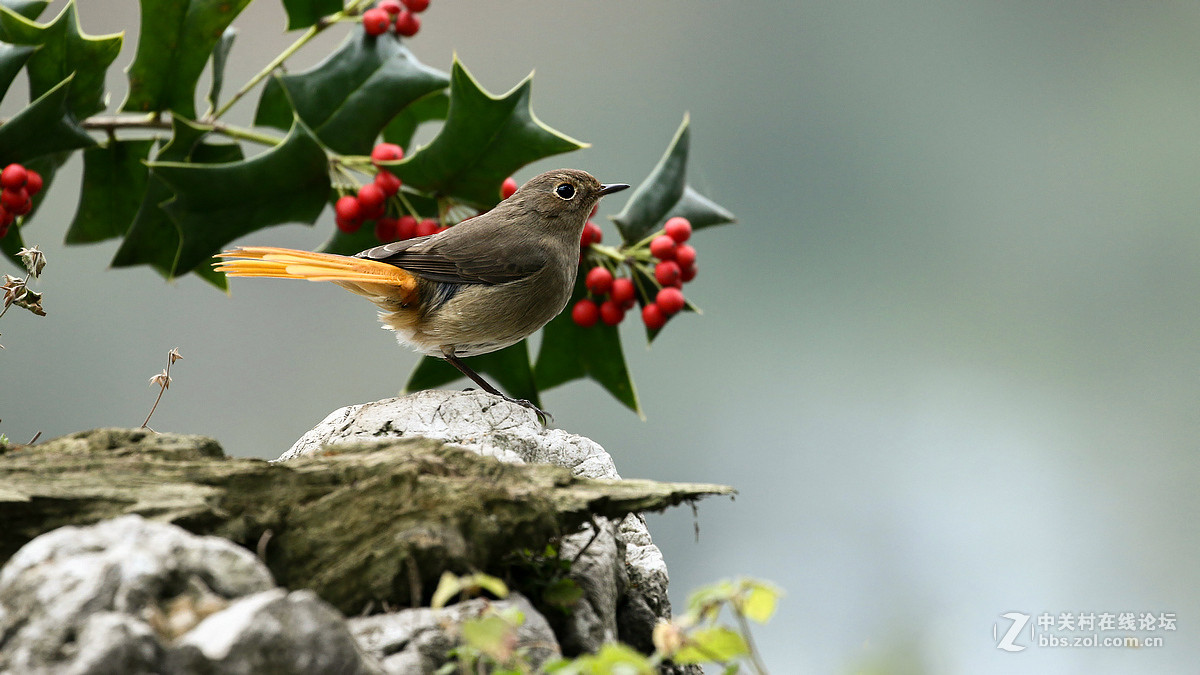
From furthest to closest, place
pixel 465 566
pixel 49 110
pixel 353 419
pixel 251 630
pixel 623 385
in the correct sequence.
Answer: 1. pixel 623 385
2. pixel 49 110
3. pixel 353 419
4. pixel 465 566
5. pixel 251 630

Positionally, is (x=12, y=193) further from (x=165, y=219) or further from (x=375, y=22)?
(x=375, y=22)

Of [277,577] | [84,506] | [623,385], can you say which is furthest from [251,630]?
[623,385]

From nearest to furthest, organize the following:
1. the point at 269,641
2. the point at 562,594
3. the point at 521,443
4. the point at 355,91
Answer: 1. the point at 269,641
2. the point at 562,594
3. the point at 521,443
4. the point at 355,91

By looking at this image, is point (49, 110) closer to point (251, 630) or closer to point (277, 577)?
point (277, 577)

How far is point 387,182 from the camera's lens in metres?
2.66

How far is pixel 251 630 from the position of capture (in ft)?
3.05

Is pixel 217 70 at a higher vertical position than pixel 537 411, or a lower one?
higher

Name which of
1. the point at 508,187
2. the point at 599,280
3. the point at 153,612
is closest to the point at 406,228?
the point at 508,187

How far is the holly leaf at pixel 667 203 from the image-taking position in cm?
283

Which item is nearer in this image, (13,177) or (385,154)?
(13,177)

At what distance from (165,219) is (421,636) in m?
2.06

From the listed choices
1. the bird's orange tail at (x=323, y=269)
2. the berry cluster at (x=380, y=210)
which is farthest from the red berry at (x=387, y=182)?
the bird's orange tail at (x=323, y=269)

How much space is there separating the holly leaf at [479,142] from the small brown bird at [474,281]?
0.15 metres

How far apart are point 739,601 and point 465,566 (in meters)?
0.38
